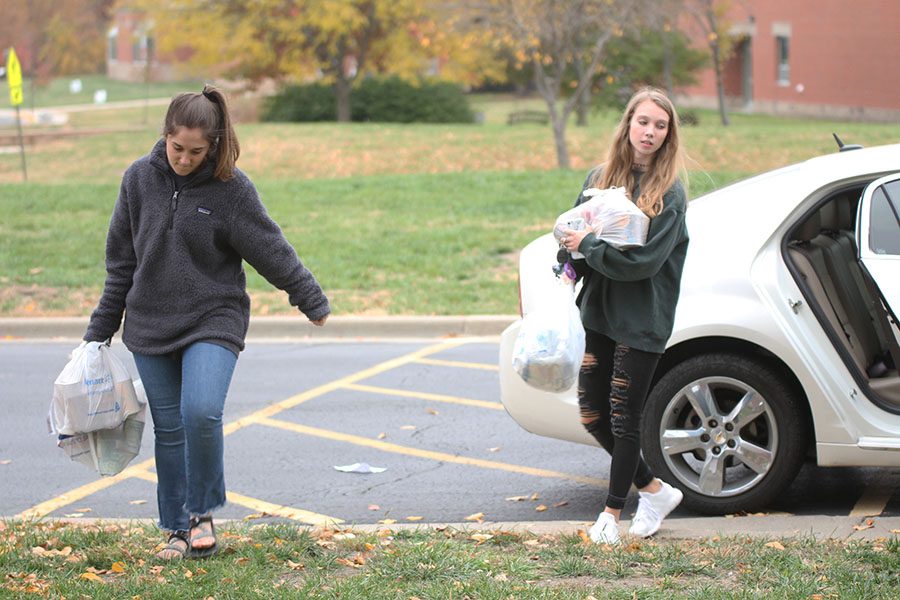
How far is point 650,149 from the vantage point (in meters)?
4.77

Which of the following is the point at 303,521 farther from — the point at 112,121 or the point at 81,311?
the point at 112,121

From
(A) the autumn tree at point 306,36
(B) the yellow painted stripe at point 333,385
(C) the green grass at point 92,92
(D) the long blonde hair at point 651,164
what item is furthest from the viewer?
(C) the green grass at point 92,92

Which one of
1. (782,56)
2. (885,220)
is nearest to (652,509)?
(885,220)

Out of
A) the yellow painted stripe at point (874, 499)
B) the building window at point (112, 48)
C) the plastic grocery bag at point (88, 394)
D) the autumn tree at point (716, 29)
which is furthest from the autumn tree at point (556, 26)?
the building window at point (112, 48)

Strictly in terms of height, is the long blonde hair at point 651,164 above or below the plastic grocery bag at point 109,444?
above

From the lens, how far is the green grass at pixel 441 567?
4.12m

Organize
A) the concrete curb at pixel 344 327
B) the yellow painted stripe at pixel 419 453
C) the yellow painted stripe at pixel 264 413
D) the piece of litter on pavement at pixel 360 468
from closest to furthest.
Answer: the yellow painted stripe at pixel 264 413 → the yellow painted stripe at pixel 419 453 → the piece of litter on pavement at pixel 360 468 → the concrete curb at pixel 344 327

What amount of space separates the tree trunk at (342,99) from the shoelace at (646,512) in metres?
32.2

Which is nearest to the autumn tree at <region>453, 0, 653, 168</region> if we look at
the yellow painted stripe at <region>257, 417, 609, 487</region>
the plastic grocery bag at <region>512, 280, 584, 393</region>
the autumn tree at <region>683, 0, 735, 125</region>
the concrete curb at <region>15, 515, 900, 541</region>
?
the autumn tree at <region>683, 0, 735, 125</region>

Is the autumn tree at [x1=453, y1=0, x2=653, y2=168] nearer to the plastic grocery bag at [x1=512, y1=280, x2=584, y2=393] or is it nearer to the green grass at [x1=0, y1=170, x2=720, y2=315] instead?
the green grass at [x1=0, y1=170, x2=720, y2=315]

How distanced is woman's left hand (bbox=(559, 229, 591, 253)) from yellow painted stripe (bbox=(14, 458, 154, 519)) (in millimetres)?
2684

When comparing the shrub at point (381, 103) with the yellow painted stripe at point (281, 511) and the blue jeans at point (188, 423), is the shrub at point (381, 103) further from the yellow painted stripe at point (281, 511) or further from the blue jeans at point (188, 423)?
the blue jeans at point (188, 423)

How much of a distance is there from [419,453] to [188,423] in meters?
2.74

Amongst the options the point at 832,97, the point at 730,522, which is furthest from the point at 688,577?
the point at 832,97
